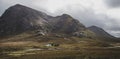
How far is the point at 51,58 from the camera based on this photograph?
306 feet

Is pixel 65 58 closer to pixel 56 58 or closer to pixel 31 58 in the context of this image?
pixel 56 58

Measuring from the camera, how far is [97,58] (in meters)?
82.9

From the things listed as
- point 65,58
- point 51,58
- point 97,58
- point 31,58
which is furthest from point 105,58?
point 31,58

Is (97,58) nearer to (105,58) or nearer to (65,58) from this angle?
(105,58)

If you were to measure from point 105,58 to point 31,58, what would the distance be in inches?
1249

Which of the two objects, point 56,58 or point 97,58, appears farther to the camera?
point 56,58

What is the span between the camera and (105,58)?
8312cm

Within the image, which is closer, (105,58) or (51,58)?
(105,58)

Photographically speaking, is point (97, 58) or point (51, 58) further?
point (51, 58)

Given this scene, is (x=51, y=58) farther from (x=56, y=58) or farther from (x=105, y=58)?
(x=105, y=58)

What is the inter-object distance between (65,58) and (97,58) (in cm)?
1401

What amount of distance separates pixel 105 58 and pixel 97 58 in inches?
122

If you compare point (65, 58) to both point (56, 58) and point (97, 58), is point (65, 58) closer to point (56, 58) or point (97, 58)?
point (56, 58)

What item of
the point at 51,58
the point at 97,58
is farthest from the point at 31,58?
the point at 97,58
